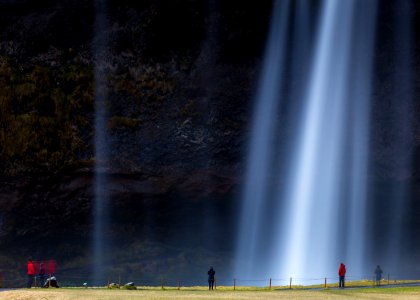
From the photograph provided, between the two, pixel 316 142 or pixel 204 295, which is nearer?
pixel 204 295

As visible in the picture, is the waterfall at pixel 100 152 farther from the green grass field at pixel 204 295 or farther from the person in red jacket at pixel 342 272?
the person in red jacket at pixel 342 272

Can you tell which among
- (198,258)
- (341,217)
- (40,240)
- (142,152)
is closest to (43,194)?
(40,240)

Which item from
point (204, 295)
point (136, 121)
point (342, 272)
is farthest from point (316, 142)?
point (204, 295)

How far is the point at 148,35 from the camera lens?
60.0 meters

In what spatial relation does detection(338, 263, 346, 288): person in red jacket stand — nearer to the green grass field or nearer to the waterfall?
the green grass field

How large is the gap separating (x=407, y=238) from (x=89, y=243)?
26450 mm

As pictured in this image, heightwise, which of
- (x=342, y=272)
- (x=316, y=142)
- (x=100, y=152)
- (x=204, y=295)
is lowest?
(x=204, y=295)

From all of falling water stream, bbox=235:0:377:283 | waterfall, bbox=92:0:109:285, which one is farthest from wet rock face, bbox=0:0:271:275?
falling water stream, bbox=235:0:377:283

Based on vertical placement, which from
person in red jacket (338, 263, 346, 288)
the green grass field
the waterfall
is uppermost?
the waterfall

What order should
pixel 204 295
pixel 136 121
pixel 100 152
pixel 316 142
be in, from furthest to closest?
pixel 316 142 → pixel 136 121 → pixel 100 152 → pixel 204 295

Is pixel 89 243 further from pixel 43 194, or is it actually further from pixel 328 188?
pixel 328 188

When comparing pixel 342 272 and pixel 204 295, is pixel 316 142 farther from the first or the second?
pixel 204 295

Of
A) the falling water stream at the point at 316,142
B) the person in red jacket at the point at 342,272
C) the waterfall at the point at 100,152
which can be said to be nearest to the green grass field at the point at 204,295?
the person in red jacket at the point at 342,272

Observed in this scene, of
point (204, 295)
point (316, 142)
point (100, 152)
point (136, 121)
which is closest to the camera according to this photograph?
point (204, 295)
